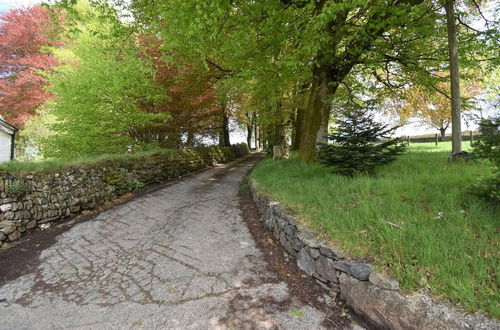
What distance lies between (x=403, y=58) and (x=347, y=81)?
1.76 metres

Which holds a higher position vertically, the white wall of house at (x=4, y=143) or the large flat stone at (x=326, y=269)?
the white wall of house at (x=4, y=143)

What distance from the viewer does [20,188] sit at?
→ 457cm

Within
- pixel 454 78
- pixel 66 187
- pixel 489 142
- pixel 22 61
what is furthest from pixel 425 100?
pixel 22 61

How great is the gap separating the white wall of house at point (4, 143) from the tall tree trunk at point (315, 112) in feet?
46.0

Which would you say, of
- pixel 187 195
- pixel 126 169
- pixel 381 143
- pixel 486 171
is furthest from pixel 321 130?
pixel 126 169

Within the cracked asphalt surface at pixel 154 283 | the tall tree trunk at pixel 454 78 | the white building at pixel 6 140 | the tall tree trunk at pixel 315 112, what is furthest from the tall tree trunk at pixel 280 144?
the white building at pixel 6 140

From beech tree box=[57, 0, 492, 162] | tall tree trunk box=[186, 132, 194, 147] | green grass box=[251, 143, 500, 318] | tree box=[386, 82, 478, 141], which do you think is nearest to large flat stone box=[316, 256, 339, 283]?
green grass box=[251, 143, 500, 318]

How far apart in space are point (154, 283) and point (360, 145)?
14.6ft

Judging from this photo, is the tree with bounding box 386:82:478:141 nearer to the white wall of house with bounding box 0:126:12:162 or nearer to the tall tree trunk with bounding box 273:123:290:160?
the tall tree trunk with bounding box 273:123:290:160

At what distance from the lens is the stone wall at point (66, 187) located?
445 centimetres

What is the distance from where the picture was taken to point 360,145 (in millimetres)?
4824

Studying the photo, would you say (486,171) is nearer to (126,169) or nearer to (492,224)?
(492,224)

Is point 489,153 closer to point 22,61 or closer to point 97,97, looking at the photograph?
point 97,97

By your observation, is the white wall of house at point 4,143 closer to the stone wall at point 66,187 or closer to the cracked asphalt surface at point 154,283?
the stone wall at point 66,187
